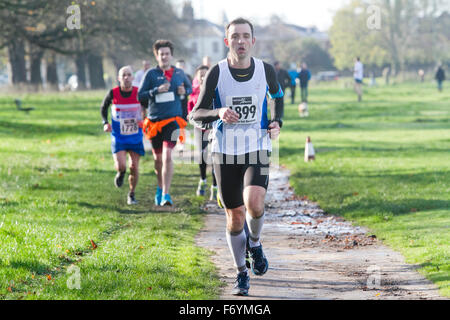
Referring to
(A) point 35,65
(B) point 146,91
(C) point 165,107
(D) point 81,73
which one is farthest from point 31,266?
(D) point 81,73

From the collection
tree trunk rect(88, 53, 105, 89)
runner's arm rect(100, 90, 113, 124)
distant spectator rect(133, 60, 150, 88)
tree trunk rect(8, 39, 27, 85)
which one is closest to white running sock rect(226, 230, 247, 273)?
runner's arm rect(100, 90, 113, 124)

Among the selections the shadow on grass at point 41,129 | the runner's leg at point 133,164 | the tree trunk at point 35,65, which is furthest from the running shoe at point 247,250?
the tree trunk at point 35,65

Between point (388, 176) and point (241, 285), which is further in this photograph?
point (388, 176)

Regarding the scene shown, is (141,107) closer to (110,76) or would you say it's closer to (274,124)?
(274,124)

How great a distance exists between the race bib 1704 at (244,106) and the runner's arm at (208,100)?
0.16 m

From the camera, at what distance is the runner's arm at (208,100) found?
636 cm

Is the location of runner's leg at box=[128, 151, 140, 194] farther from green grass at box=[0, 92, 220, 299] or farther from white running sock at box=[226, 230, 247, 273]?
white running sock at box=[226, 230, 247, 273]

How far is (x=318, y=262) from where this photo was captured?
25.6 feet

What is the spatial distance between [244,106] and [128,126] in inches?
209

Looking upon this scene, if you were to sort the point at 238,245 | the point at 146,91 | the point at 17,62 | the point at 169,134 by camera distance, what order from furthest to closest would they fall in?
the point at 17,62, the point at 169,134, the point at 146,91, the point at 238,245

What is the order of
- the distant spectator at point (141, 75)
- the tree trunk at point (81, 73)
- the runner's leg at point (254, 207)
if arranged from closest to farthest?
the runner's leg at point (254, 207)
the distant spectator at point (141, 75)
the tree trunk at point (81, 73)

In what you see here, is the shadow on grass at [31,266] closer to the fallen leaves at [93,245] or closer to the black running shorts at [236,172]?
the fallen leaves at [93,245]

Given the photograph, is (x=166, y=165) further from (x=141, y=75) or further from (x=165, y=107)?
(x=141, y=75)

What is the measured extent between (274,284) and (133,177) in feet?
17.5
